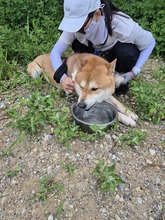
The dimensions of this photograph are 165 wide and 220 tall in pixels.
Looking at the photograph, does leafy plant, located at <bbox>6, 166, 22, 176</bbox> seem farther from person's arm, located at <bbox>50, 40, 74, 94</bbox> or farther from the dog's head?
person's arm, located at <bbox>50, 40, 74, 94</bbox>

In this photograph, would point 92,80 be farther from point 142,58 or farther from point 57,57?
point 142,58

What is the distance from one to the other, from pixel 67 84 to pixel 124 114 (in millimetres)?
679

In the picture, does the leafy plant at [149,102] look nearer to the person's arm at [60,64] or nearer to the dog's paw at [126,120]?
the dog's paw at [126,120]

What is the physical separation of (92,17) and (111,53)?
71 centimetres

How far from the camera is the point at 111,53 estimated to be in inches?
138

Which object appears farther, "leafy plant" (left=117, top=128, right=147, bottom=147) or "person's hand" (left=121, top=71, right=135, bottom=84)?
"person's hand" (left=121, top=71, right=135, bottom=84)

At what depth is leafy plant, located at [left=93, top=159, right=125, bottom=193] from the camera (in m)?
2.37

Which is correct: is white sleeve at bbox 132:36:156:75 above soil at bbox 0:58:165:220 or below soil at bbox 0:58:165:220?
above

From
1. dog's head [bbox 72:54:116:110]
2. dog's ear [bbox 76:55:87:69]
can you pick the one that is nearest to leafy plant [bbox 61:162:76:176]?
dog's head [bbox 72:54:116:110]

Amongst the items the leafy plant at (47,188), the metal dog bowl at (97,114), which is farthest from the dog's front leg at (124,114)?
the leafy plant at (47,188)

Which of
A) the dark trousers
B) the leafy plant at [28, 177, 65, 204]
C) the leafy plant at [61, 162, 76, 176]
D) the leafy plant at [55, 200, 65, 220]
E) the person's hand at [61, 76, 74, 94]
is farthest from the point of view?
the dark trousers

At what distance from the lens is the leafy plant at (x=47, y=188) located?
95.7 inches

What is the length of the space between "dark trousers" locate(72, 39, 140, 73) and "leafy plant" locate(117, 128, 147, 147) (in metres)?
0.87

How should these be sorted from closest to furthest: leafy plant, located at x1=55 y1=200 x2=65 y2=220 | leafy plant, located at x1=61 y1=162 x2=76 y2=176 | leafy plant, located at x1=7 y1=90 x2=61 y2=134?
leafy plant, located at x1=55 y1=200 x2=65 y2=220
leafy plant, located at x1=61 y1=162 x2=76 y2=176
leafy plant, located at x1=7 y1=90 x2=61 y2=134
